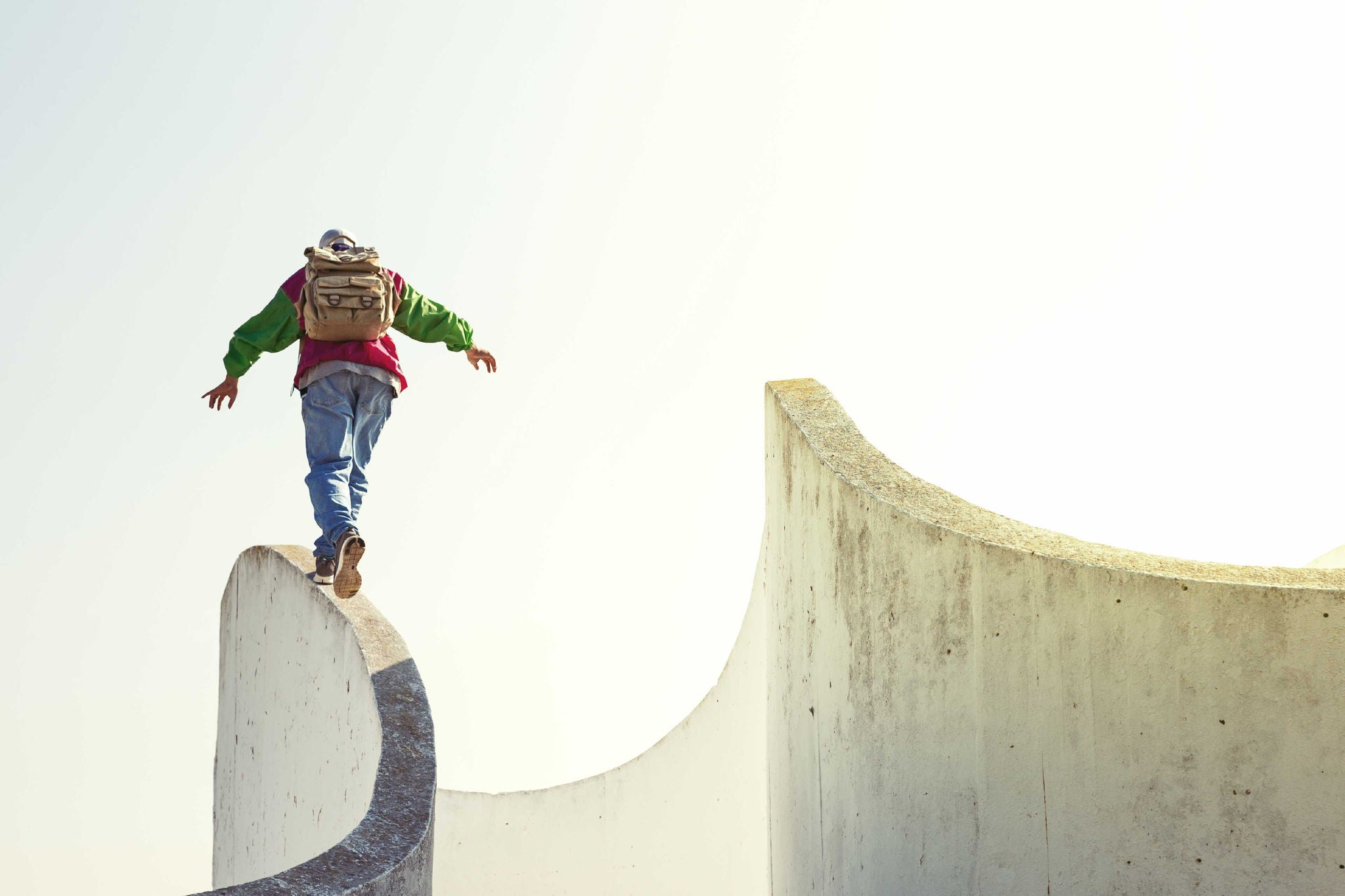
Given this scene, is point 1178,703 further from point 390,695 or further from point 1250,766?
point 390,695

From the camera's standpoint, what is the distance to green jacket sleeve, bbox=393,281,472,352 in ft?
20.7

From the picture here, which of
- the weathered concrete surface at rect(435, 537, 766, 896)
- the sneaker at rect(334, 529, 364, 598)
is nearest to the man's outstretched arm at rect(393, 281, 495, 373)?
the sneaker at rect(334, 529, 364, 598)

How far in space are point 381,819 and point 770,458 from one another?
247 cm

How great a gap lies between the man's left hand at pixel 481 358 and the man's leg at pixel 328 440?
33.1 inches

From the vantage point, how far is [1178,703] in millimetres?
3729

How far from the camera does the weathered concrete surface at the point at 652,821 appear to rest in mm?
8781

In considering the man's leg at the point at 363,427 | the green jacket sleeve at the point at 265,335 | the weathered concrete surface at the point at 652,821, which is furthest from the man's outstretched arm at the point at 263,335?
the weathered concrete surface at the point at 652,821

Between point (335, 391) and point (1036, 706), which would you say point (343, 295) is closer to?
point (335, 391)

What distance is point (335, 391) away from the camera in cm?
602

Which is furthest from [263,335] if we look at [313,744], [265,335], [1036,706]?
[1036,706]

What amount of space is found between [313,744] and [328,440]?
1.49m

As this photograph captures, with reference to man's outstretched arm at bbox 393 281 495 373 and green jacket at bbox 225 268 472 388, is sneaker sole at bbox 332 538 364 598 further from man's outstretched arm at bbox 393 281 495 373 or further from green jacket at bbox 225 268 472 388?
man's outstretched arm at bbox 393 281 495 373

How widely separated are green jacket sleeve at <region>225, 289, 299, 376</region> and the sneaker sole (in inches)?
45.9

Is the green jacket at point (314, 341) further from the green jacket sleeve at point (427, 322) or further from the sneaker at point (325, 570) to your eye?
the sneaker at point (325, 570)
